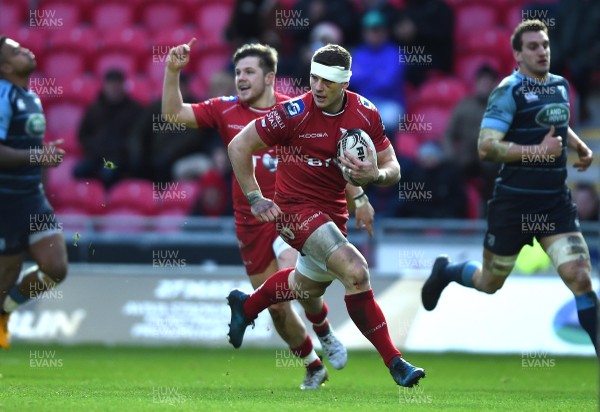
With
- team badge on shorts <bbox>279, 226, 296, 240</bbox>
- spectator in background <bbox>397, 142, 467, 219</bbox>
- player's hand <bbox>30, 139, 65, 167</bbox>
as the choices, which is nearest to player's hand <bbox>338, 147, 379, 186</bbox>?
team badge on shorts <bbox>279, 226, 296, 240</bbox>

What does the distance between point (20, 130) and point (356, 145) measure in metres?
4.32

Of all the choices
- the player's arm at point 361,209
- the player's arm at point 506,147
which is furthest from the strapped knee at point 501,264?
the player's arm at point 361,209

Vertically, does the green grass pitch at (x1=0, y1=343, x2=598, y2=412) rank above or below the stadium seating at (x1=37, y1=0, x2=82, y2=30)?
below

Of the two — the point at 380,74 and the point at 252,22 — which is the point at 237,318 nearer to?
the point at 380,74

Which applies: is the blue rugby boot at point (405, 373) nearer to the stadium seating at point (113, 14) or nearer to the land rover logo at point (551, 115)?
the land rover logo at point (551, 115)

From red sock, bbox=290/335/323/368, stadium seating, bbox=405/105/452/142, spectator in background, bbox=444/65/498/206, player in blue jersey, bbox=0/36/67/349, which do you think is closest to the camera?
red sock, bbox=290/335/323/368

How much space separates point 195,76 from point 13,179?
29.9 feet

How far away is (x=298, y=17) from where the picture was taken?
19.9 m

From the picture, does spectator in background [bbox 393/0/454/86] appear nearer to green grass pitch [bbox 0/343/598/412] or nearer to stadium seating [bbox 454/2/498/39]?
stadium seating [bbox 454/2/498/39]

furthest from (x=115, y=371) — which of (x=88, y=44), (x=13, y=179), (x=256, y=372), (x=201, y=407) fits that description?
(x=88, y=44)

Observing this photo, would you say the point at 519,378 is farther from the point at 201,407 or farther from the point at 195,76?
the point at 195,76

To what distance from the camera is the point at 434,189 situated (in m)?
16.8

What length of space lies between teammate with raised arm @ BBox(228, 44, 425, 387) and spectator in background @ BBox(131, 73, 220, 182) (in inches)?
357

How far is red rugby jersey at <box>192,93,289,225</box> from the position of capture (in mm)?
11234
